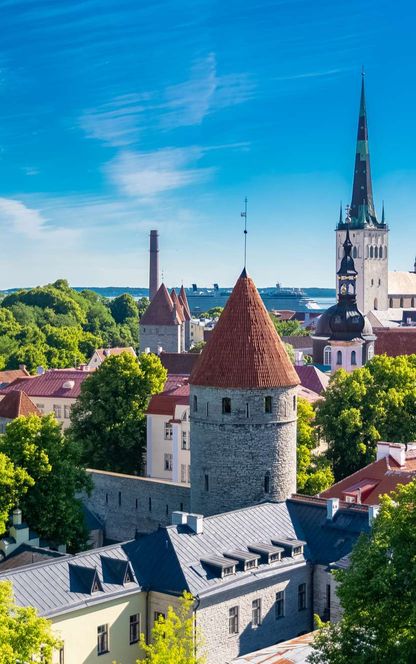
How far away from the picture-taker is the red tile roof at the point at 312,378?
200ft

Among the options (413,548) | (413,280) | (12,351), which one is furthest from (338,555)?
(413,280)

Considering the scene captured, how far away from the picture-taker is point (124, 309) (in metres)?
158

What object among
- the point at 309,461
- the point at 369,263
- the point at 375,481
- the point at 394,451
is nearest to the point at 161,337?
the point at 369,263

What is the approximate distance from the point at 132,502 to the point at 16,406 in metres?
16.5

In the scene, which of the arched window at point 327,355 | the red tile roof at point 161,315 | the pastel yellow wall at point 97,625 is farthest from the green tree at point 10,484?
the red tile roof at point 161,315

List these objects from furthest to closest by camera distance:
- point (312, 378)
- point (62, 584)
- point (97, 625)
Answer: point (312, 378) → point (97, 625) → point (62, 584)

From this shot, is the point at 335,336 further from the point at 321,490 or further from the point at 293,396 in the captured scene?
the point at 293,396

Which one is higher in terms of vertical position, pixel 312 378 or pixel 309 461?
pixel 312 378

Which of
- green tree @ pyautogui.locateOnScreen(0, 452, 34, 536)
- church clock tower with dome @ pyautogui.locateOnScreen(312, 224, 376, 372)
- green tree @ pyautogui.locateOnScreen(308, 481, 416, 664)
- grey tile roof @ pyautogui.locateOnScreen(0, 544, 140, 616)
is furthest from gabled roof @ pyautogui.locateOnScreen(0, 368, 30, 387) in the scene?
green tree @ pyautogui.locateOnScreen(308, 481, 416, 664)

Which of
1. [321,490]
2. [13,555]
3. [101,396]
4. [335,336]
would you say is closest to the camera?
[13,555]

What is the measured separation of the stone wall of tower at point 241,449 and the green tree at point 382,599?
1333 cm

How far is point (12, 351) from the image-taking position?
10100 centimetres

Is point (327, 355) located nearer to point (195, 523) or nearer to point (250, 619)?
point (195, 523)

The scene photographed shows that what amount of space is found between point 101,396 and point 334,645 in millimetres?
29566
